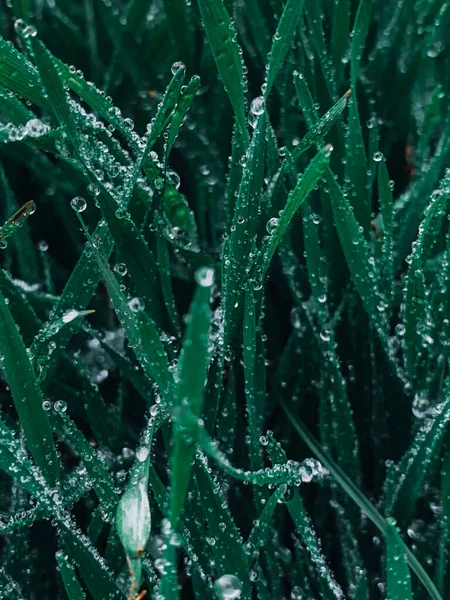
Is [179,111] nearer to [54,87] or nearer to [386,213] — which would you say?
[54,87]

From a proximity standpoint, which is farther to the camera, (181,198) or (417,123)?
(417,123)

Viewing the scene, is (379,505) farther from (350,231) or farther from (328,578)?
(350,231)

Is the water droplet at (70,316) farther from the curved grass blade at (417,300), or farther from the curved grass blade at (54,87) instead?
the curved grass blade at (417,300)

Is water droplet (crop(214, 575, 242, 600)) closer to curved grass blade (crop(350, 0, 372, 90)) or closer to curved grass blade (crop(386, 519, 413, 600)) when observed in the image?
curved grass blade (crop(386, 519, 413, 600))

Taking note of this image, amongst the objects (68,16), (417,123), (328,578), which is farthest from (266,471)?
(68,16)

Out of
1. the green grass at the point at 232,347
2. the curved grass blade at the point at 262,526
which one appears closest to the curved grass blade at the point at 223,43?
the green grass at the point at 232,347

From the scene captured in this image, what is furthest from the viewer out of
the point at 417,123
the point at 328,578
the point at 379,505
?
the point at 417,123

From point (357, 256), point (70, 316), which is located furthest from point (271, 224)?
point (70, 316)
